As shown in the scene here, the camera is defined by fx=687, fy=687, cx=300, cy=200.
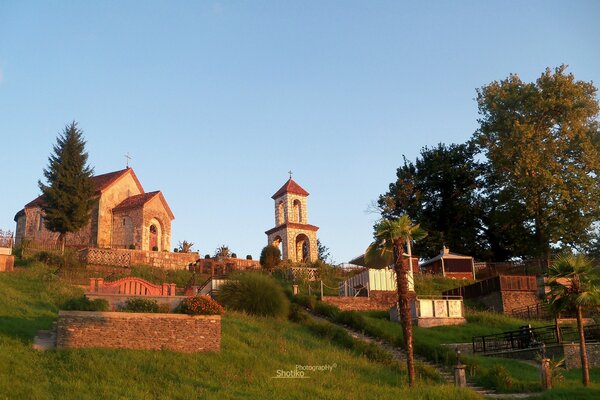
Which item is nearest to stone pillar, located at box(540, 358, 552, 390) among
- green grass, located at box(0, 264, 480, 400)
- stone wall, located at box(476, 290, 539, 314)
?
green grass, located at box(0, 264, 480, 400)

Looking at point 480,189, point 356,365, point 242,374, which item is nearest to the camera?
point 242,374

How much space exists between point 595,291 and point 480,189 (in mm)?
33320

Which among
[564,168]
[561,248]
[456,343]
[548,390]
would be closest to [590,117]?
[564,168]

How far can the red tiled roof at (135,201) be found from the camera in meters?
51.9

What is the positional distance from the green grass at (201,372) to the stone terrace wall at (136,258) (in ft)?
57.6

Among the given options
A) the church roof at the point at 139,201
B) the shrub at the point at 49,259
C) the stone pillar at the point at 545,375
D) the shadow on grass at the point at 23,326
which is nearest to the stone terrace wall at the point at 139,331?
the shadow on grass at the point at 23,326

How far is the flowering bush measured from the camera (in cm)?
2328

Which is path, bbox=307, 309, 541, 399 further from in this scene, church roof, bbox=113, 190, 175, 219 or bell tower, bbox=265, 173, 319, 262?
church roof, bbox=113, 190, 175, 219

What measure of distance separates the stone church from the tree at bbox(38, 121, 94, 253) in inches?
110

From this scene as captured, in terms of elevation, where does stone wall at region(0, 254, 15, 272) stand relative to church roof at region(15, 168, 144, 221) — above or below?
below

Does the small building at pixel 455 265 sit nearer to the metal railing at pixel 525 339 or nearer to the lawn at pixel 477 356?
the lawn at pixel 477 356

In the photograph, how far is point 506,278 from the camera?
36.8 m

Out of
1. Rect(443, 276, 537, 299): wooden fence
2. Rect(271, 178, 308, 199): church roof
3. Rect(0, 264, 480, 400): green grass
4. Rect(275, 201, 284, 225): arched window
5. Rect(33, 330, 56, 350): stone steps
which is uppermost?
Rect(271, 178, 308, 199): church roof

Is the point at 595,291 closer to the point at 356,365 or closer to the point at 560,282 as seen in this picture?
the point at 560,282
